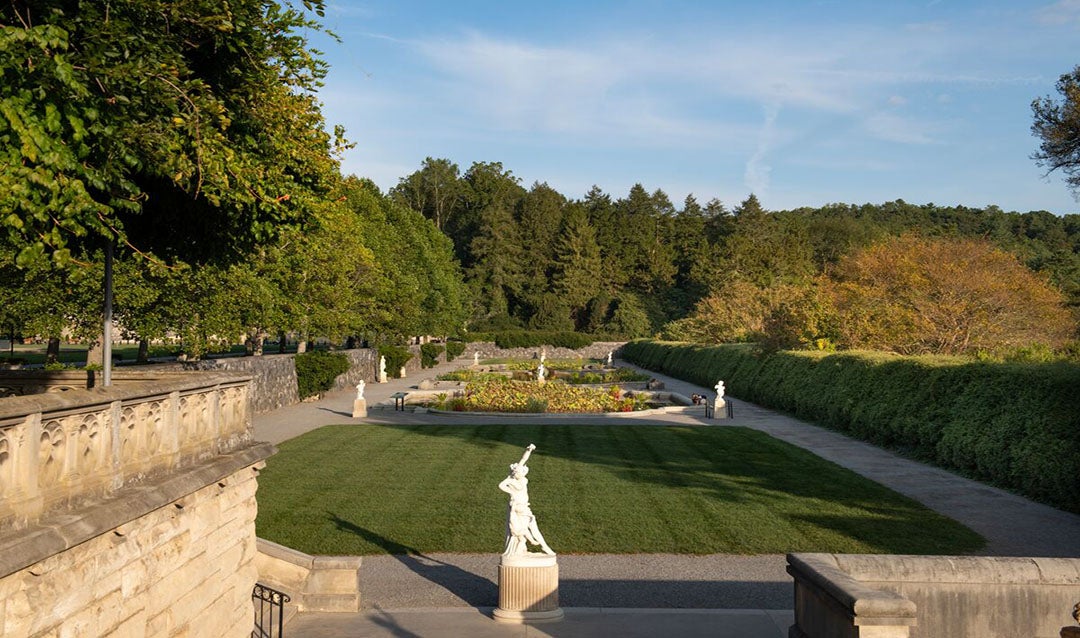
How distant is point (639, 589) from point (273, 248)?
5.75 m

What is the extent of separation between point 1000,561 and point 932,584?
59cm

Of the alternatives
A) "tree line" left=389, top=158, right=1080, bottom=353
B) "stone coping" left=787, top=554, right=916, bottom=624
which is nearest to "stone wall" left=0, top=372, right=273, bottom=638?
"stone coping" left=787, top=554, right=916, bottom=624

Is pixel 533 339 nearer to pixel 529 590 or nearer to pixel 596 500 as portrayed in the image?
pixel 596 500

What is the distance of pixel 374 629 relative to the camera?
909 centimetres

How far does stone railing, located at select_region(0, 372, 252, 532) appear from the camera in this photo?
4.98m

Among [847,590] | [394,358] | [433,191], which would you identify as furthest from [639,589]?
[433,191]

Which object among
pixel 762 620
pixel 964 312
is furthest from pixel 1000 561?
pixel 964 312

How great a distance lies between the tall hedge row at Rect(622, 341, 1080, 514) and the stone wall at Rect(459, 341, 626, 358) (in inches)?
2271

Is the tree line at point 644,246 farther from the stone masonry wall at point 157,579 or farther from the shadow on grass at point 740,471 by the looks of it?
the stone masonry wall at point 157,579

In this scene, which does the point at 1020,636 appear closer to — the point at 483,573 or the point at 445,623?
the point at 445,623

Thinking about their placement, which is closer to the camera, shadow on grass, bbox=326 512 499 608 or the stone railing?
the stone railing

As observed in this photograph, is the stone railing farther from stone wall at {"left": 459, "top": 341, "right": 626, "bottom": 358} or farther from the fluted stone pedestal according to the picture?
stone wall at {"left": 459, "top": 341, "right": 626, "bottom": 358}

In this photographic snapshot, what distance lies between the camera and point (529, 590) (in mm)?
9516

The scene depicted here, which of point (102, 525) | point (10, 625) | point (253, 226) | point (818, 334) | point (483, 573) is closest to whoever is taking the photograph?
point (10, 625)
